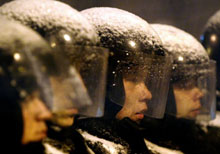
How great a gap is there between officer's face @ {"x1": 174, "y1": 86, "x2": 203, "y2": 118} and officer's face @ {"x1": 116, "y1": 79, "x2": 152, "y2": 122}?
0.92 feet

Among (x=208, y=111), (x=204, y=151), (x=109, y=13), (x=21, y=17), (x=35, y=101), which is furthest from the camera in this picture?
(x=204, y=151)

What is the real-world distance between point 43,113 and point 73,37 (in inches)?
14.9

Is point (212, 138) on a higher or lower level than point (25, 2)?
lower

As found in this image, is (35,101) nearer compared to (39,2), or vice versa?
(35,101)

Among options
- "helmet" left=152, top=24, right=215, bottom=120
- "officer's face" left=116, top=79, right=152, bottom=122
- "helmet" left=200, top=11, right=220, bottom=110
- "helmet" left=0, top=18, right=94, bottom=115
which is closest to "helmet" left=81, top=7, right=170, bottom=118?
"officer's face" left=116, top=79, right=152, bottom=122

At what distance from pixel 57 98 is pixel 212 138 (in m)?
1.26

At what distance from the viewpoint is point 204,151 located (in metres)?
1.77

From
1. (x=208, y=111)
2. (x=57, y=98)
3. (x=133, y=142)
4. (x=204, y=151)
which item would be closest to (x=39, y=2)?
(x=57, y=98)

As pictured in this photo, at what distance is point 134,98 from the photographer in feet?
4.69

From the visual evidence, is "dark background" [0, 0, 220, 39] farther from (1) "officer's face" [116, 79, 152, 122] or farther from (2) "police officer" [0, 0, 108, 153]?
(2) "police officer" [0, 0, 108, 153]

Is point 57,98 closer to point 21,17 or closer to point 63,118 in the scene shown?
point 63,118

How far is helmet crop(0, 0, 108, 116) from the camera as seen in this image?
112 cm

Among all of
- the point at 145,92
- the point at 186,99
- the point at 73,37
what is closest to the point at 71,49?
the point at 73,37

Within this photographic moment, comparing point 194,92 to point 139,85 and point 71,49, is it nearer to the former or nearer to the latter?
point 139,85
